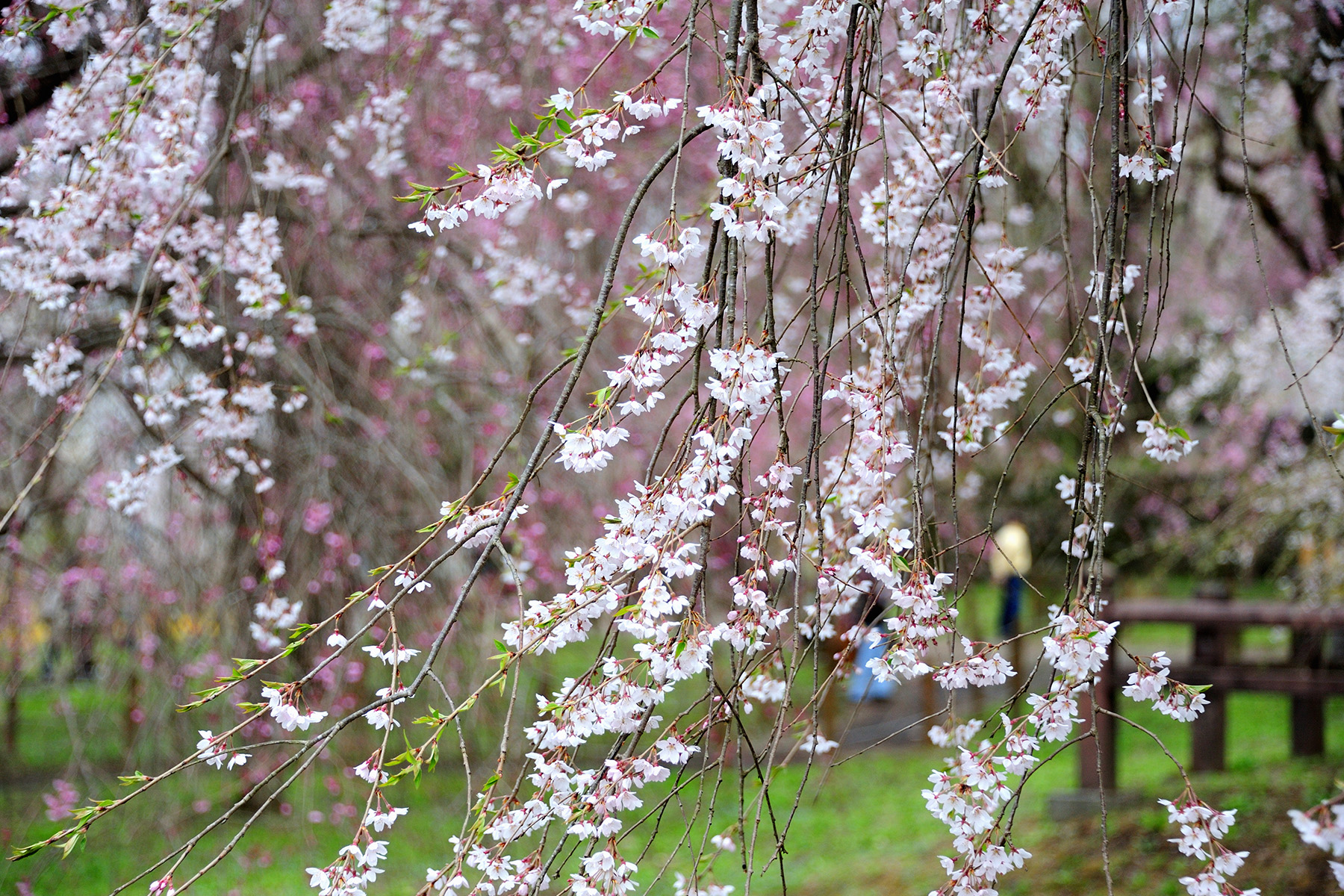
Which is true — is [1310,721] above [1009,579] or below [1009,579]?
above

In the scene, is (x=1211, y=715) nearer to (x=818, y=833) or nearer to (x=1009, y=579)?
(x=818, y=833)

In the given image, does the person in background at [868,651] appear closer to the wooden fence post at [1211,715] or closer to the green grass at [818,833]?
the green grass at [818,833]

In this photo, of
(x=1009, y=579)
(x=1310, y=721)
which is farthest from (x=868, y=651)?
(x=1009, y=579)

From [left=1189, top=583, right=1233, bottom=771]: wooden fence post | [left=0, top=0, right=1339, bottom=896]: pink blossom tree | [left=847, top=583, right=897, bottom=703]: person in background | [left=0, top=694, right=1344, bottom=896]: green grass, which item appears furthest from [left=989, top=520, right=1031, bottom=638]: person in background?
[left=1189, top=583, right=1233, bottom=771]: wooden fence post

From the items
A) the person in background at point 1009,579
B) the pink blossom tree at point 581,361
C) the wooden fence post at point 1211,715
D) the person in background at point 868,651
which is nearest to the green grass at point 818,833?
the wooden fence post at point 1211,715

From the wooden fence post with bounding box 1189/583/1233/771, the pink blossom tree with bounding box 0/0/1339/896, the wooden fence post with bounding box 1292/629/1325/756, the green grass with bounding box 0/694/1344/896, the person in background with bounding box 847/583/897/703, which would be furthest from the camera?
the wooden fence post with bounding box 1292/629/1325/756

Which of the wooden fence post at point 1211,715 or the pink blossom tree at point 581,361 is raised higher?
the pink blossom tree at point 581,361

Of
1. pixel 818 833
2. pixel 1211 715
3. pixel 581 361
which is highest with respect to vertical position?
pixel 581 361

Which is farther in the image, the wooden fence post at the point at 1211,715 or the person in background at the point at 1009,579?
the person in background at the point at 1009,579

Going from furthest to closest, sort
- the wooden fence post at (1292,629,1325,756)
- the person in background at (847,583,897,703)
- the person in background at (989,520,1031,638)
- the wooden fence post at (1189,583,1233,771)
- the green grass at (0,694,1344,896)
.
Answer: the person in background at (989,520,1031,638) < the wooden fence post at (1292,629,1325,756) < the wooden fence post at (1189,583,1233,771) < the green grass at (0,694,1344,896) < the person in background at (847,583,897,703)

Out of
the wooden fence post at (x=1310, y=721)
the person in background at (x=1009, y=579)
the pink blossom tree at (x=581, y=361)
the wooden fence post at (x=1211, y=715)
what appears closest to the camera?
the pink blossom tree at (x=581, y=361)

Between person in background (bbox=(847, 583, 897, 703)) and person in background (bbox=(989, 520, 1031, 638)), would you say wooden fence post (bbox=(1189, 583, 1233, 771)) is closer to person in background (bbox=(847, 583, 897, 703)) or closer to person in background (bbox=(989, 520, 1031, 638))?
person in background (bbox=(847, 583, 897, 703))

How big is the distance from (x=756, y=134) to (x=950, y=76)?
744 millimetres

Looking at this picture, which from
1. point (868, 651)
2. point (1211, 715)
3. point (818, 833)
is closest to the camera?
point (868, 651)
